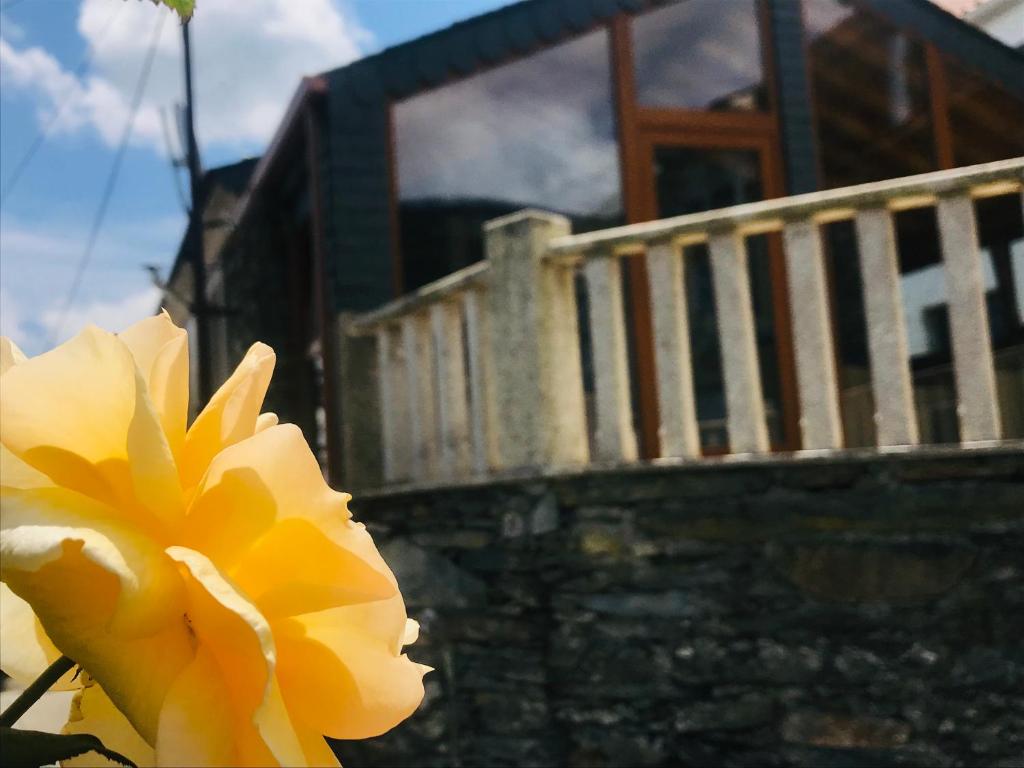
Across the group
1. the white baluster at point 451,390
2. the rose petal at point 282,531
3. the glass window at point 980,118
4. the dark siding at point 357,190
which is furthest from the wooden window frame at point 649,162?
the rose petal at point 282,531

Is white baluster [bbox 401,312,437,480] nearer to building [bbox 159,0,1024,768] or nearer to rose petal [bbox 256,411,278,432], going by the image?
building [bbox 159,0,1024,768]

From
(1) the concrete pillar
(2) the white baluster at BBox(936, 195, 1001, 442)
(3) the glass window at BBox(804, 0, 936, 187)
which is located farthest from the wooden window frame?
(2) the white baluster at BBox(936, 195, 1001, 442)

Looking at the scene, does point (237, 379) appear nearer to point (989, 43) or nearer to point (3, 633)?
point (3, 633)

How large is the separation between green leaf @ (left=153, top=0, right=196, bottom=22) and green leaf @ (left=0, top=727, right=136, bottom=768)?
29cm

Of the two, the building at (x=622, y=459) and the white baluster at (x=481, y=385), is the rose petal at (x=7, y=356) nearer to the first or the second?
the building at (x=622, y=459)

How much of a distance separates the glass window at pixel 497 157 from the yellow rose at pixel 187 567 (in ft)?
19.3

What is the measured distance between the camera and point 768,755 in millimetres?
3453

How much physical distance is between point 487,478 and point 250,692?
12.1 ft

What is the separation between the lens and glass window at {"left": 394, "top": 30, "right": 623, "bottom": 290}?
20.4ft

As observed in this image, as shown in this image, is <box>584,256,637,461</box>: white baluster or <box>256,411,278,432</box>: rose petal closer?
<box>256,411,278,432</box>: rose petal

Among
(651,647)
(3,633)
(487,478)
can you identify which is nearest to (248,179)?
(487,478)

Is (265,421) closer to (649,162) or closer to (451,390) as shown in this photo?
(451,390)

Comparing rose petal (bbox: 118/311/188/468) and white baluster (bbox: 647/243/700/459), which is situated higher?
white baluster (bbox: 647/243/700/459)

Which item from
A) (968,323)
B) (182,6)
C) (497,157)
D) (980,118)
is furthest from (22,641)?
(980,118)
